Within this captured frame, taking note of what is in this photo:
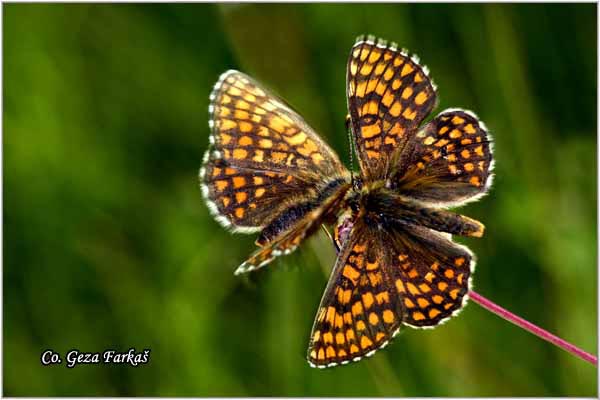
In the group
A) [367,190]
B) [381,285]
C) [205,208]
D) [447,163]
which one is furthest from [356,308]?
[205,208]

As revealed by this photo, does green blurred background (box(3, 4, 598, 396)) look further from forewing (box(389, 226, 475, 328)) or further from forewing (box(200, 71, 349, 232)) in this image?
forewing (box(389, 226, 475, 328))

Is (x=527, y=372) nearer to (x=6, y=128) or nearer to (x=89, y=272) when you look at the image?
(x=89, y=272)

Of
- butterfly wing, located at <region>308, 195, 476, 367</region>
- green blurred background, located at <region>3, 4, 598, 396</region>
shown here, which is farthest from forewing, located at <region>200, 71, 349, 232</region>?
green blurred background, located at <region>3, 4, 598, 396</region>

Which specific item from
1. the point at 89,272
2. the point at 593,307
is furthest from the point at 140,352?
the point at 593,307

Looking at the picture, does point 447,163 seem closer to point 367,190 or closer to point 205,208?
point 367,190

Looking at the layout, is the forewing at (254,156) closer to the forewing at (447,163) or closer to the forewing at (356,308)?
the forewing at (447,163)

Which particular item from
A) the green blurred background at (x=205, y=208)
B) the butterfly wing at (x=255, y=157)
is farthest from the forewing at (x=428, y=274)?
the green blurred background at (x=205, y=208)
